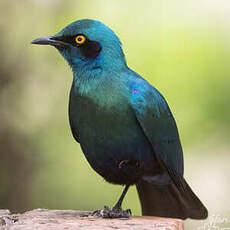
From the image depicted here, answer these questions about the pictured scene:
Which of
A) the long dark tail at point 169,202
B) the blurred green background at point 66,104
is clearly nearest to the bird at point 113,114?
the long dark tail at point 169,202

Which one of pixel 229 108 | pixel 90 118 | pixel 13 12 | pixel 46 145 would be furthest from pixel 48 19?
pixel 90 118

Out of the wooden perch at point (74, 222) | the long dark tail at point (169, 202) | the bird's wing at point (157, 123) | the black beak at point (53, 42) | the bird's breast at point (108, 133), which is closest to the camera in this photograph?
the wooden perch at point (74, 222)

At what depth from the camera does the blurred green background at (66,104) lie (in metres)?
8.77

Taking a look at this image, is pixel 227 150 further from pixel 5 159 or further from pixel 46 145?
pixel 5 159

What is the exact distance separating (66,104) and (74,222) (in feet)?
12.9

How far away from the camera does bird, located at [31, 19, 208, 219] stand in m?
5.39

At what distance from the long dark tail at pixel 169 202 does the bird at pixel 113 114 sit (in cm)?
20

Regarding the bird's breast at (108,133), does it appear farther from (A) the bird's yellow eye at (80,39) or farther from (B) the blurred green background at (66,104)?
(B) the blurred green background at (66,104)

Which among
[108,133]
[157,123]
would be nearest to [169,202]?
[157,123]

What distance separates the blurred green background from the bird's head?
3.16 metres

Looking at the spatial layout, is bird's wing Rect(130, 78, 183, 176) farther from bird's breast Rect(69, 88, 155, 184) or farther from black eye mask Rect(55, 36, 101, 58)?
black eye mask Rect(55, 36, 101, 58)

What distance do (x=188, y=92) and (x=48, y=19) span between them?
8.36ft

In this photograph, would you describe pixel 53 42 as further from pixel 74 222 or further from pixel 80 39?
pixel 74 222

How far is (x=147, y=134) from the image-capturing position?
5.50 metres
